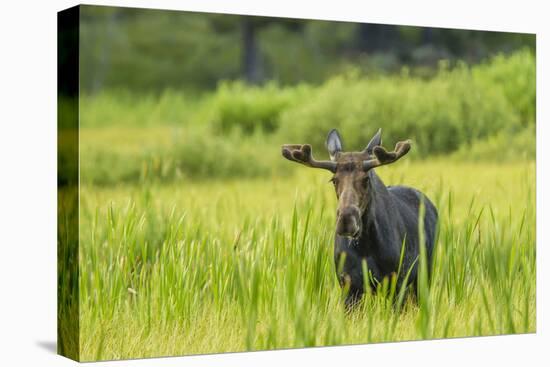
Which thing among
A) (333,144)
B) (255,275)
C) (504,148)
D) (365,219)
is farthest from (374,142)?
(504,148)

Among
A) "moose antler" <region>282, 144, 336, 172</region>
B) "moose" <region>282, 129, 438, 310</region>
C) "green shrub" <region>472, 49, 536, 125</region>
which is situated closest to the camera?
"moose" <region>282, 129, 438, 310</region>

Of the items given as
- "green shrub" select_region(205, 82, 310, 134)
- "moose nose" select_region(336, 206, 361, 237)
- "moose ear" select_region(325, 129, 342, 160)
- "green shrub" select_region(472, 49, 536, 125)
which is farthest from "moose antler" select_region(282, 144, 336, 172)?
"green shrub" select_region(472, 49, 536, 125)

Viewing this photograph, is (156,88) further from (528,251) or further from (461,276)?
(528,251)

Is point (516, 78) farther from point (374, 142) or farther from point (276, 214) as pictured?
point (276, 214)

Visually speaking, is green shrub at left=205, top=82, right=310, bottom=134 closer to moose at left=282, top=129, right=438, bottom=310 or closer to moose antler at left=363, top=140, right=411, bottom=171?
moose at left=282, top=129, right=438, bottom=310

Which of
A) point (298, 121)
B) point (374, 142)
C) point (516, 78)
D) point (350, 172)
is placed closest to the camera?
point (350, 172)

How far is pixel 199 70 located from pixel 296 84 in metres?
0.83

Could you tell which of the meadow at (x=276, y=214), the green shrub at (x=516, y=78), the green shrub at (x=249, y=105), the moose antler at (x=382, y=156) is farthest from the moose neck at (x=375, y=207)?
the green shrub at (x=516, y=78)

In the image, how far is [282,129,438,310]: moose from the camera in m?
7.65

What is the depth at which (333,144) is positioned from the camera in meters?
8.16

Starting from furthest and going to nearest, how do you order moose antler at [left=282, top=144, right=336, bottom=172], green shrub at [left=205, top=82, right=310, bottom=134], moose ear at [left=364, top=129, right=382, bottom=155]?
1. green shrub at [left=205, top=82, right=310, bottom=134]
2. moose ear at [left=364, top=129, right=382, bottom=155]
3. moose antler at [left=282, top=144, right=336, bottom=172]

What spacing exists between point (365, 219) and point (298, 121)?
137cm

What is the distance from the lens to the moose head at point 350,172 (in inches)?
296

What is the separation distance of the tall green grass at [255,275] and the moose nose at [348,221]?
651 mm
